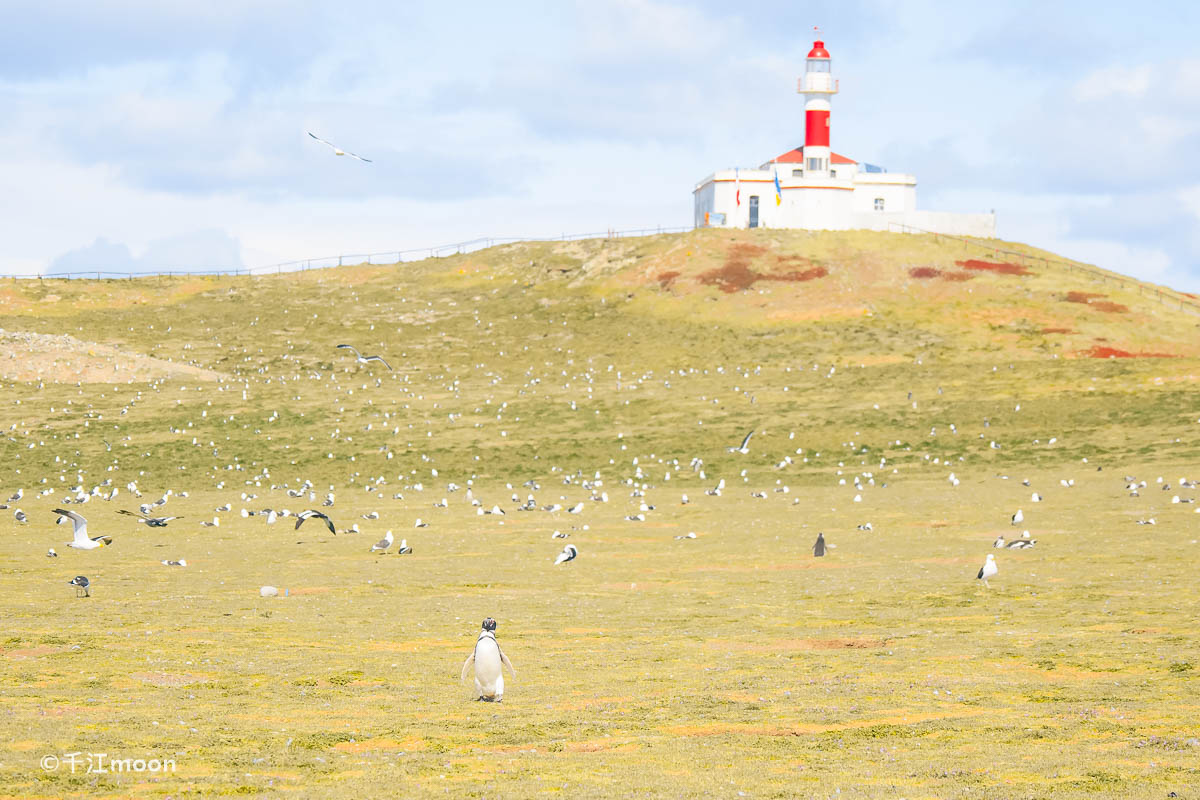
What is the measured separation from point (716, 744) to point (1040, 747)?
157 inches

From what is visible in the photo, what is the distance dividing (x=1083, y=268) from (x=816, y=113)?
27690 mm

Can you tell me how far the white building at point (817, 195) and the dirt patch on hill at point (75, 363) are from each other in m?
51.4

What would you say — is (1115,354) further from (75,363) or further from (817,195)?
(75,363)

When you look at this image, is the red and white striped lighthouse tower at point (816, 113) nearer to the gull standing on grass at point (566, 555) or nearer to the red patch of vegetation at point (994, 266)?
the red patch of vegetation at point (994, 266)

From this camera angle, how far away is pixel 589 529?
4675 centimetres

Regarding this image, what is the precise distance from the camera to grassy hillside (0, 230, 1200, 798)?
681 inches

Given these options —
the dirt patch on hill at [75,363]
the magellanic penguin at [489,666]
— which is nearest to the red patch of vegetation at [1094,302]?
the dirt patch on hill at [75,363]

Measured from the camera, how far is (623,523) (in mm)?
48219

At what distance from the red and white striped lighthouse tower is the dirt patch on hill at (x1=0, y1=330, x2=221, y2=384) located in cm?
5878

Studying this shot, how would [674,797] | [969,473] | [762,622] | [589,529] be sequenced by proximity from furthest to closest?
[969,473], [589,529], [762,622], [674,797]

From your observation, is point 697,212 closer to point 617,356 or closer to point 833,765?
point 617,356

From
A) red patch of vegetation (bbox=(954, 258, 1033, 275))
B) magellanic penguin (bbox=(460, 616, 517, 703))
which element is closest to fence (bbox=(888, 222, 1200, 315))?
red patch of vegetation (bbox=(954, 258, 1033, 275))

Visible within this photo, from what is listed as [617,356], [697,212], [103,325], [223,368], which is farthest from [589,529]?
[697,212]

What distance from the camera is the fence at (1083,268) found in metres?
101
